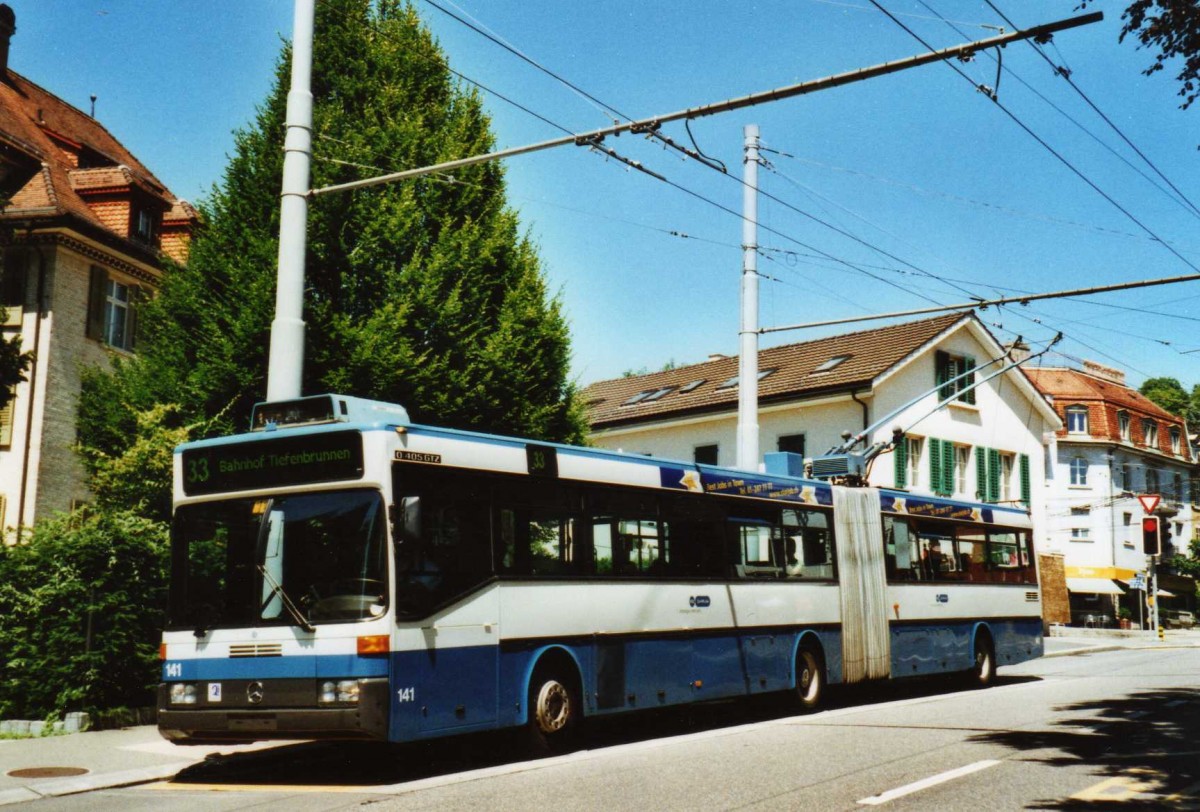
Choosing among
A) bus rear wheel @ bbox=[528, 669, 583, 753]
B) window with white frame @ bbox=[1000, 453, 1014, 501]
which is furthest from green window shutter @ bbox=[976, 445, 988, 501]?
bus rear wheel @ bbox=[528, 669, 583, 753]

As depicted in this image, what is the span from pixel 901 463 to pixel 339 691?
29.3 metres

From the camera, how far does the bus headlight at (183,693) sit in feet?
33.2

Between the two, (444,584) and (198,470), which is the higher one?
(198,470)

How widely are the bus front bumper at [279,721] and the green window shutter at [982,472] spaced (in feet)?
109

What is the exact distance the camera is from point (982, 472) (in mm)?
40188

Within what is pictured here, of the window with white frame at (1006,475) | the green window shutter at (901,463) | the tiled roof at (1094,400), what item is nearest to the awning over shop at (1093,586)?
the tiled roof at (1094,400)

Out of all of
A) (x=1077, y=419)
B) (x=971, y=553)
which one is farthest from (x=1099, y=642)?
(x=1077, y=419)

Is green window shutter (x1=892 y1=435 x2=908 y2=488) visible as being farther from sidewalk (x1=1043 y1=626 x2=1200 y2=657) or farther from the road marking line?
the road marking line

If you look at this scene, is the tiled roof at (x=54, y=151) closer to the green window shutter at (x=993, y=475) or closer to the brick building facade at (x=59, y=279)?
the brick building facade at (x=59, y=279)

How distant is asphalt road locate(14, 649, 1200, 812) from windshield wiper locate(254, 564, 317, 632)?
49.0 inches

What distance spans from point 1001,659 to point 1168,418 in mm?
57483

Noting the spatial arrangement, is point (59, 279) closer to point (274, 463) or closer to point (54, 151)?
point (54, 151)

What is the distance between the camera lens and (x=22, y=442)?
24219mm

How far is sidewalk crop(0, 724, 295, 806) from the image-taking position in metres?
9.57
